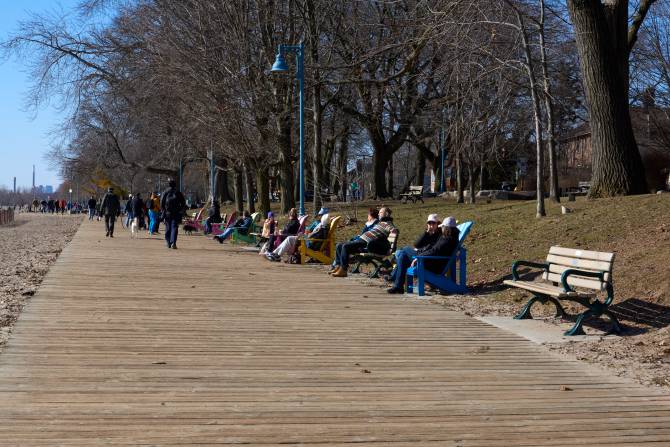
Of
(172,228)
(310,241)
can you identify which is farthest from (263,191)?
(310,241)

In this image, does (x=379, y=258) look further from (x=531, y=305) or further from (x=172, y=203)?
(x=172, y=203)

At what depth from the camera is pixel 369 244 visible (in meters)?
15.9

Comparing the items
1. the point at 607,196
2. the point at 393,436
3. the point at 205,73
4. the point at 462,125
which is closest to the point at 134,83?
the point at 205,73

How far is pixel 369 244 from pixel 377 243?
150 mm

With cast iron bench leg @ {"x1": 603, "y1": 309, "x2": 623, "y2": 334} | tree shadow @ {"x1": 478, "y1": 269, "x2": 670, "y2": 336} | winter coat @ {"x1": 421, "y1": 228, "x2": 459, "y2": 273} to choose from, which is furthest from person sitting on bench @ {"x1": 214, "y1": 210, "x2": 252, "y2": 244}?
cast iron bench leg @ {"x1": 603, "y1": 309, "x2": 623, "y2": 334}

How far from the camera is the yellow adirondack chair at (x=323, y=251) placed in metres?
19.6

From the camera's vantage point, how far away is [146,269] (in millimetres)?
17172

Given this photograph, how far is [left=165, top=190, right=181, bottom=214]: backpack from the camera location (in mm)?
23603

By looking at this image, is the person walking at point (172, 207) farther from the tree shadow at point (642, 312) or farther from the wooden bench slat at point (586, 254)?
the tree shadow at point (642, 312)

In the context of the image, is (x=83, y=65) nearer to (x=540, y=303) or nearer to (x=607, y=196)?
(x=607, y=196)

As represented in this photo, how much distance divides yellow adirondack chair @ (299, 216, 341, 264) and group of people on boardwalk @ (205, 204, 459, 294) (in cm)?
8

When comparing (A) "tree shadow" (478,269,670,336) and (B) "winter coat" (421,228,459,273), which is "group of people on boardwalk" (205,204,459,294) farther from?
(A) "tree shadow" (478,269,670,336)

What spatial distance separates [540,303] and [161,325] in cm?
505

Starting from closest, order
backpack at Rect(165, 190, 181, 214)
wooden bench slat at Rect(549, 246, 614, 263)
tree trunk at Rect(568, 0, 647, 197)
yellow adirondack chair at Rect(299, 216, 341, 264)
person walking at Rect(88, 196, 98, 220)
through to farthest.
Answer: wooden bench slat at Rect(549, 246, 614, 263) < tree trunk at Rect(568, 0, 647, 197) < yellow adirondack chair at Rect(299, 216, 341, 264) < backpack at Rect(165, 190, 181, 214) < person walking at Rect(88, 196, 98, 220)
